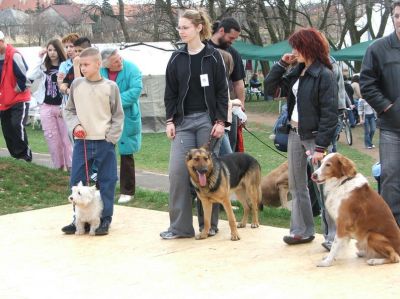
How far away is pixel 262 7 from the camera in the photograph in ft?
121

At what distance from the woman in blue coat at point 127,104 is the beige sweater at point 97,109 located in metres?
1.06

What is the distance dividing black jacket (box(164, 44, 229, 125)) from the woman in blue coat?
165 centimetres

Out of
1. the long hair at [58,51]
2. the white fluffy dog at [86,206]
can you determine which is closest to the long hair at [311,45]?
the white fluffy dog at [86,206]

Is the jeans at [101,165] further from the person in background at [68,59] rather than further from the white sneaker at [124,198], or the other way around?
the person in background at [68,59]

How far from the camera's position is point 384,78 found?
613 centimetres

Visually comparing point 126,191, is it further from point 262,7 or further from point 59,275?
point 262,7

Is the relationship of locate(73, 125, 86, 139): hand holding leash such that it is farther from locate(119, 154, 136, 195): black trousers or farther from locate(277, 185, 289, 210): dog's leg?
locate(277, 185, 289, 210): dog's leg

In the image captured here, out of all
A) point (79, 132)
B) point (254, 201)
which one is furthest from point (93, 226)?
point (254, 201)

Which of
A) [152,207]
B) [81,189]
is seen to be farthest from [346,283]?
[152,207]

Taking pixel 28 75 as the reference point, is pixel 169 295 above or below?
below

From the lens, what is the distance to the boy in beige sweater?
23.5 feet

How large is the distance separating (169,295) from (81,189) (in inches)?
91.5

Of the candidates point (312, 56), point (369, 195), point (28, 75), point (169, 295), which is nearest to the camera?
point (169, 295)

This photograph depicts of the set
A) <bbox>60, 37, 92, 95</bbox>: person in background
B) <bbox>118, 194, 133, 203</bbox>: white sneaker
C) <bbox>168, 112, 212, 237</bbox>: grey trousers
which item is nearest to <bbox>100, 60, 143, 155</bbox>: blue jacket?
<bbox>118, 194, 133, 203</bbox>: white sneaker
